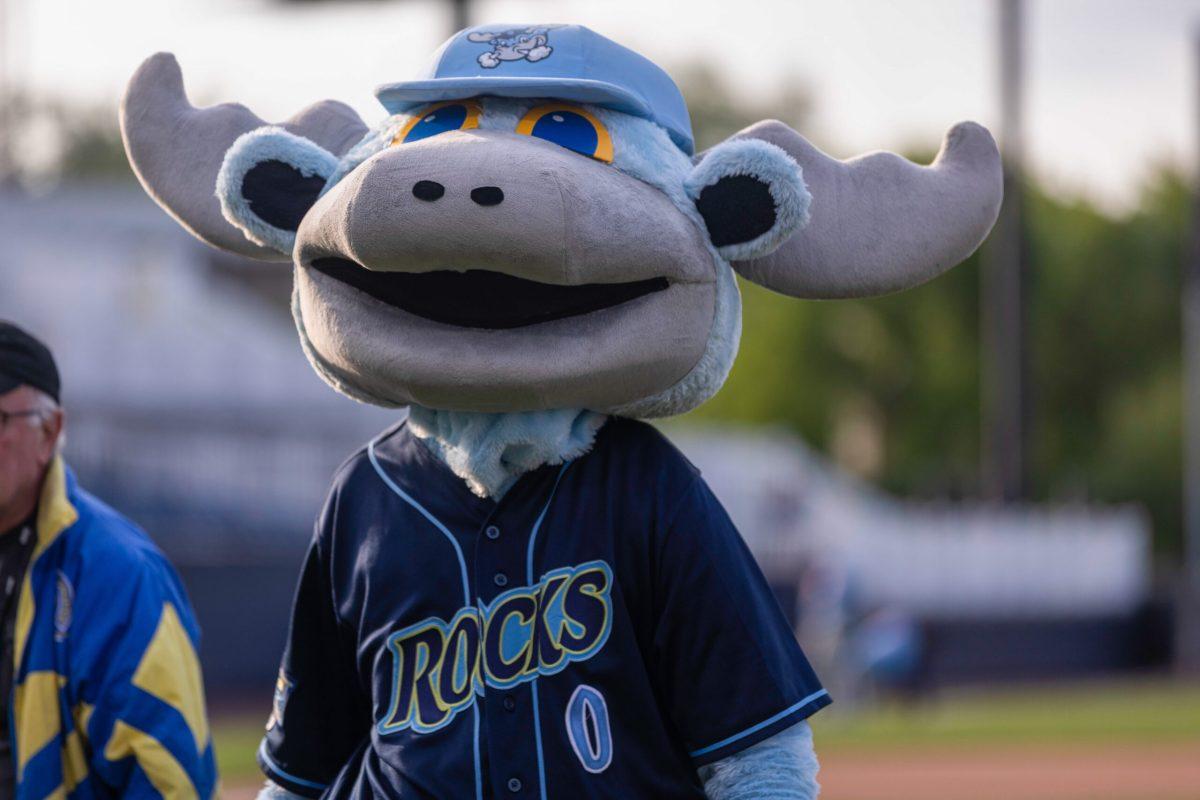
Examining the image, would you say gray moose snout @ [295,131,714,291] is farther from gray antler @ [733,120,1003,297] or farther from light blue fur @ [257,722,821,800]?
light blue fur @ [257,722,821,800]

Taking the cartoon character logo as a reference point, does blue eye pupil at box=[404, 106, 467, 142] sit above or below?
below

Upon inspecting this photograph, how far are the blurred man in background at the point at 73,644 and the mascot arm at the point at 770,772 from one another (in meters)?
1.04

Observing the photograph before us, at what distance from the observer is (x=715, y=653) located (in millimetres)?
2600

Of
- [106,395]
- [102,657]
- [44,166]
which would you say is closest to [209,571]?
[106,395]

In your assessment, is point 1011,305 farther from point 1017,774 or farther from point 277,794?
point 277,794

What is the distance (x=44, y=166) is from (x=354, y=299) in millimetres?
53481

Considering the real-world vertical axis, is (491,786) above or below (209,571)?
above

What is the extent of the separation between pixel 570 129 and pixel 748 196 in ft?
0.93

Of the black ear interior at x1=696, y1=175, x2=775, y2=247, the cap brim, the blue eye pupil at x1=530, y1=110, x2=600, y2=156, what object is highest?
the cap brim

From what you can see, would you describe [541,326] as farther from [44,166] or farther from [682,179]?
[44,166]

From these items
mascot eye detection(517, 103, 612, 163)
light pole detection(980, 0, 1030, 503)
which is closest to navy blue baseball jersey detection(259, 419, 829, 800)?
mascot eye detection(517, 103, 612, 163)

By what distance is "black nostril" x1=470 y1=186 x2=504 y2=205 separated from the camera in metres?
2.47

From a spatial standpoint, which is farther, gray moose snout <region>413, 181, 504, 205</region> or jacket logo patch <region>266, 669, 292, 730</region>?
jacket logo patch <region>266, 669, 292, 730</region>

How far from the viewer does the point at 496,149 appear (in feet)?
8.36
